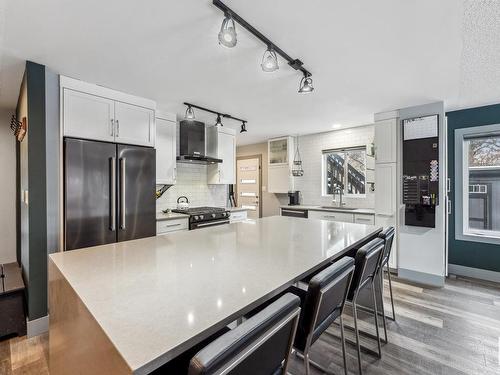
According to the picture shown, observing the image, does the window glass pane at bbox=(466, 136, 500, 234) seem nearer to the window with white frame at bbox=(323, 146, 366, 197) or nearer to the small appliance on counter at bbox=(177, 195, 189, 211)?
the window with white frame at bbox=(323, 146, 366, 197)

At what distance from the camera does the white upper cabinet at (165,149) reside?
3.68m

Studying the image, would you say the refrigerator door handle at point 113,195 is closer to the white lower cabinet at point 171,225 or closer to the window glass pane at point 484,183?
the white lower cabinet at point 171,225

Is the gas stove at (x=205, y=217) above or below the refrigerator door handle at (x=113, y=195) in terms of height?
below

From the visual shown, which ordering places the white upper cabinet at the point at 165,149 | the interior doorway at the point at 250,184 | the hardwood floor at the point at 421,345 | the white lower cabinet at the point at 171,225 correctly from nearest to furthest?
the hardwood floor at the point at 421,345, the white lower cabinet at the point at 171,225, the white upper cabinet at the point at 165,149, the interior doorway at the point at 250,184

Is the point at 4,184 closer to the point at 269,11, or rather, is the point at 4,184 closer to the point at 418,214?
the point at 269,11

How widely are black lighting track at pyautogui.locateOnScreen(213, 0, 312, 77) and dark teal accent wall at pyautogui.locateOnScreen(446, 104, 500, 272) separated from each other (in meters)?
2.79

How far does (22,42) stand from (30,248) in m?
1.75

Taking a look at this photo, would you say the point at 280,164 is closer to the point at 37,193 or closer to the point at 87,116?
the point at 87,116

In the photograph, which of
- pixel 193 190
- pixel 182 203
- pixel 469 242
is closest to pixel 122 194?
pixel 182 203

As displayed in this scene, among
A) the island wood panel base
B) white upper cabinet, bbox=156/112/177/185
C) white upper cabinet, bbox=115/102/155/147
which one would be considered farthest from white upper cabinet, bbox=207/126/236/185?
the island wood panel base

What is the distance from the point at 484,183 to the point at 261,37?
3.94m

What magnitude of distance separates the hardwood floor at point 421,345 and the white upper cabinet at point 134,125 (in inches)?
84.6

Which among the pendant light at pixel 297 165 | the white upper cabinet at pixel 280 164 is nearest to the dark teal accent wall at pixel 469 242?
the pendant light at pixel 297 165

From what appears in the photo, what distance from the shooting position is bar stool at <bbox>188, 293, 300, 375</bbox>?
569 mm
